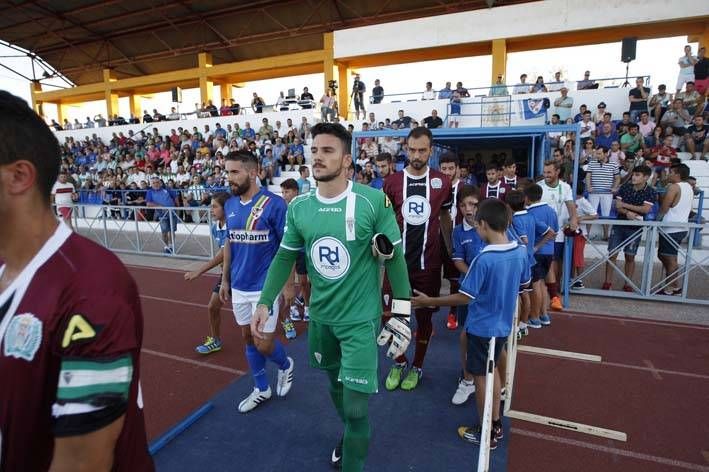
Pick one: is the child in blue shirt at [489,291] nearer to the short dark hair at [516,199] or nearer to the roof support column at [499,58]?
the short dark hair at [516,199]

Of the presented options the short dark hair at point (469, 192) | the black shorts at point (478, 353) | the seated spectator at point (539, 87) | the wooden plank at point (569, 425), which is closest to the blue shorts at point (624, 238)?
the short dark hair at point (469, 192)

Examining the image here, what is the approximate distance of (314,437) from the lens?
11.4 ft

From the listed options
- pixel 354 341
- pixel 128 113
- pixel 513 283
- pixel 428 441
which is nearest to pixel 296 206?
pixel 354 341

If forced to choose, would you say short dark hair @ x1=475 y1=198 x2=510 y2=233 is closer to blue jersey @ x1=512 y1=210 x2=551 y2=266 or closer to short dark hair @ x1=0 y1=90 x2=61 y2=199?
blue jersey @ x1=512 y1=210 x2=551 y2=266

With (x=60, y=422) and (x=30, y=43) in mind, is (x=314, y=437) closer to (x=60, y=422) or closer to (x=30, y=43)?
(x=60, y=422)

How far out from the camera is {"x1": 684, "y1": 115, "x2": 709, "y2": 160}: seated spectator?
38.3ft

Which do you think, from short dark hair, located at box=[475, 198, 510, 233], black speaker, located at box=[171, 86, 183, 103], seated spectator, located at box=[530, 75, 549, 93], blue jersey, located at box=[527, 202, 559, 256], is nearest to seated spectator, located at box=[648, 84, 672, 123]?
seated spectator, located at box=[530, 75, 549, 93]

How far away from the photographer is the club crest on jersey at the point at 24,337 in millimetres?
1037

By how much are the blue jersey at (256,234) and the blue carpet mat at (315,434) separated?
1.14 metres

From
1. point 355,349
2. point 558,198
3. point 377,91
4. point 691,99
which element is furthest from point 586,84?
point 355,349

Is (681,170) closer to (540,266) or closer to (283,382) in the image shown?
(540,266)

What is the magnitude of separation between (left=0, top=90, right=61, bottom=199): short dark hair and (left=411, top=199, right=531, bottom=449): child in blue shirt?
2.36 m

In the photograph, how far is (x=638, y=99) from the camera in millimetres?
13398

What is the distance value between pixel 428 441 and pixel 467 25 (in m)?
19.3
